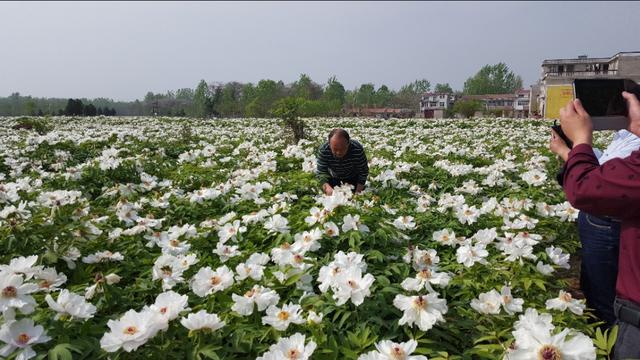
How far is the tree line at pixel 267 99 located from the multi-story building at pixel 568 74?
16.0 m

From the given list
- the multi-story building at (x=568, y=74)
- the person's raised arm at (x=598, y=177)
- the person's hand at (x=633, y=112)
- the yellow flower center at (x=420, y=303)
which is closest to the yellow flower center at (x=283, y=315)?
the yellow flower center at (x=420, y=303)

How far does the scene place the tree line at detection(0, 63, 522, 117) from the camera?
3831 cm

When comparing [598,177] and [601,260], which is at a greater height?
[598,177]

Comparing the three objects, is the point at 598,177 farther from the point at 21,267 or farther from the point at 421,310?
the point at 21,267

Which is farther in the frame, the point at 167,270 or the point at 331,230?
the point at 331,230

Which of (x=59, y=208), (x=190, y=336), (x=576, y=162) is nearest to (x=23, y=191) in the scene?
(x=59, y=208)

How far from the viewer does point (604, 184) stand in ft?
4.53

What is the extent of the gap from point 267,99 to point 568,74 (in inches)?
1258

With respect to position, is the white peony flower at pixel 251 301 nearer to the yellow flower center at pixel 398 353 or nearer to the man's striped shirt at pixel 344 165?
the yellow flower center at pixel 398 353

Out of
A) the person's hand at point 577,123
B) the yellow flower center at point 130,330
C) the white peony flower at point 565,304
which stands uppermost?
the person's hand at point 577,123

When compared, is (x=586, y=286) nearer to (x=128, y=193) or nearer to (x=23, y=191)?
(x=128, y=193)

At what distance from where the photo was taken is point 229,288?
2117 millimetres

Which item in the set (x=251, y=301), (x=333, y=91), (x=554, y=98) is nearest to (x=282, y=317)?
(x=251, y=301)

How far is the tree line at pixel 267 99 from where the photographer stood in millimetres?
38312
